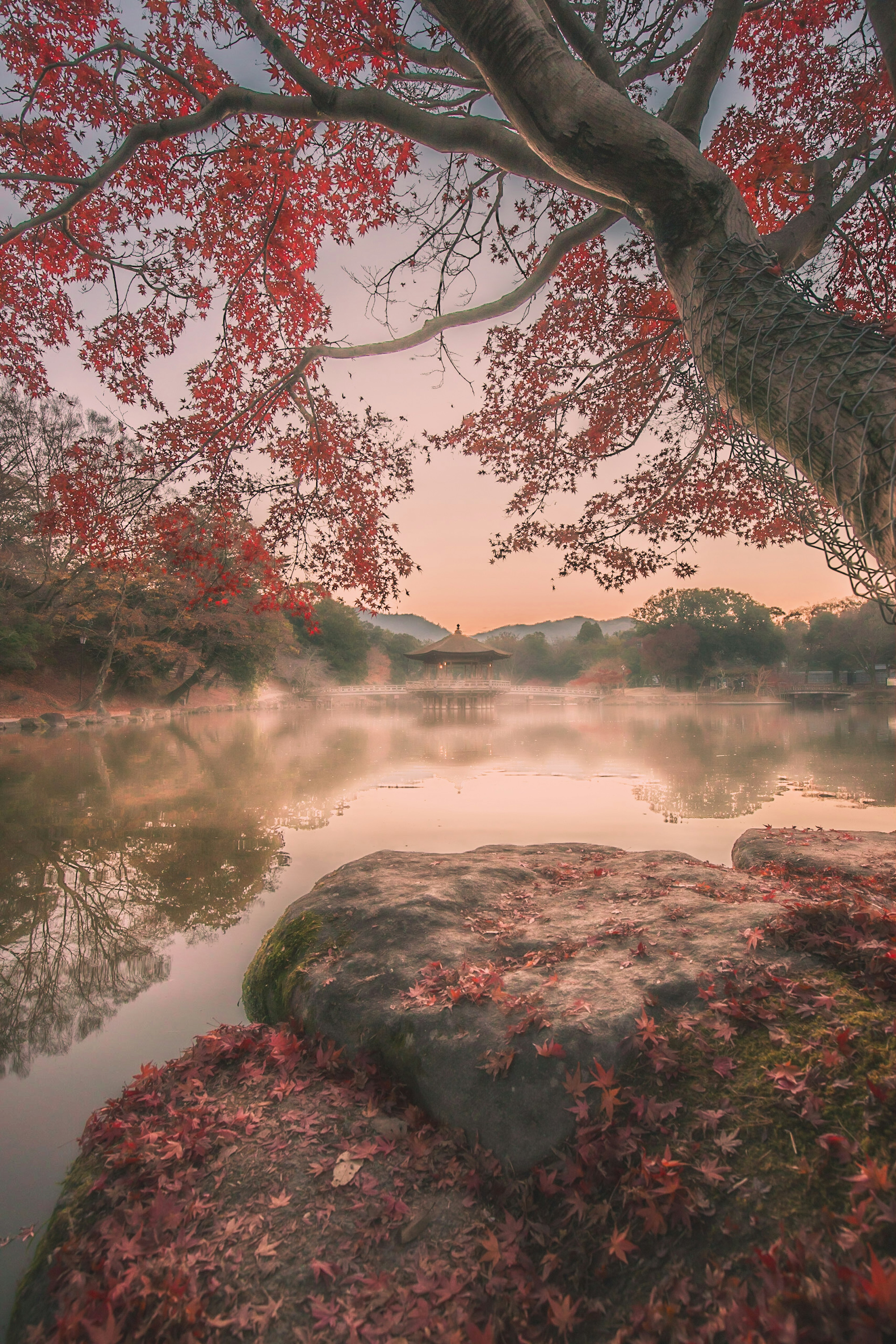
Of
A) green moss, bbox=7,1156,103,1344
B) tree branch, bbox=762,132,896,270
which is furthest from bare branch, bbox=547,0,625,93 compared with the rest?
green moss, bbox=7,1156,103,1344

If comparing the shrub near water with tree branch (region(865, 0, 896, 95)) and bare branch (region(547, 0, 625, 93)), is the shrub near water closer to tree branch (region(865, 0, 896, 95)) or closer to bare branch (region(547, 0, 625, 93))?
bare branch (region(547, 0, 625, 93))

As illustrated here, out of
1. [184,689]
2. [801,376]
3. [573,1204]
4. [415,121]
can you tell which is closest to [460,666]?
[184,689]

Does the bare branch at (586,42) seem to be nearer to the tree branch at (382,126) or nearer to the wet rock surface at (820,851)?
the tree branch at (382,126)

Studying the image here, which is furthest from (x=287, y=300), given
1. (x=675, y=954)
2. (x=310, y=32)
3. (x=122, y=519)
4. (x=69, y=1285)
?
(x=69, y=1285)

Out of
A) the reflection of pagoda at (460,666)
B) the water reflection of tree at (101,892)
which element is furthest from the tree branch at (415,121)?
the reflection of pagoda at (460,666)

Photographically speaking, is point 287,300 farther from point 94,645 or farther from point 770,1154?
point 94,645

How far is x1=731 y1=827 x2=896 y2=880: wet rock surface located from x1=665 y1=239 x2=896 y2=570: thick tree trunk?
2768 millimetres

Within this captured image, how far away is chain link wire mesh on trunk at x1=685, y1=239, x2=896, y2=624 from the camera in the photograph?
6.23 feet

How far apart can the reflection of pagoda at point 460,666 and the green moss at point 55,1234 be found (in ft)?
102

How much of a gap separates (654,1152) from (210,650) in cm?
3033

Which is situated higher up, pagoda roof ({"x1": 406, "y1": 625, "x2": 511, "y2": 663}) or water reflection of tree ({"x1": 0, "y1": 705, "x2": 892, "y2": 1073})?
pagoda roof ({"x1": 406, "y1": 625, "x2": 511, "y2": 663})

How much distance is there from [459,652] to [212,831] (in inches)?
1149

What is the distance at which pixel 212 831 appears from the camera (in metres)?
6.77

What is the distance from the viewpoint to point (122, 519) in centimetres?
534
